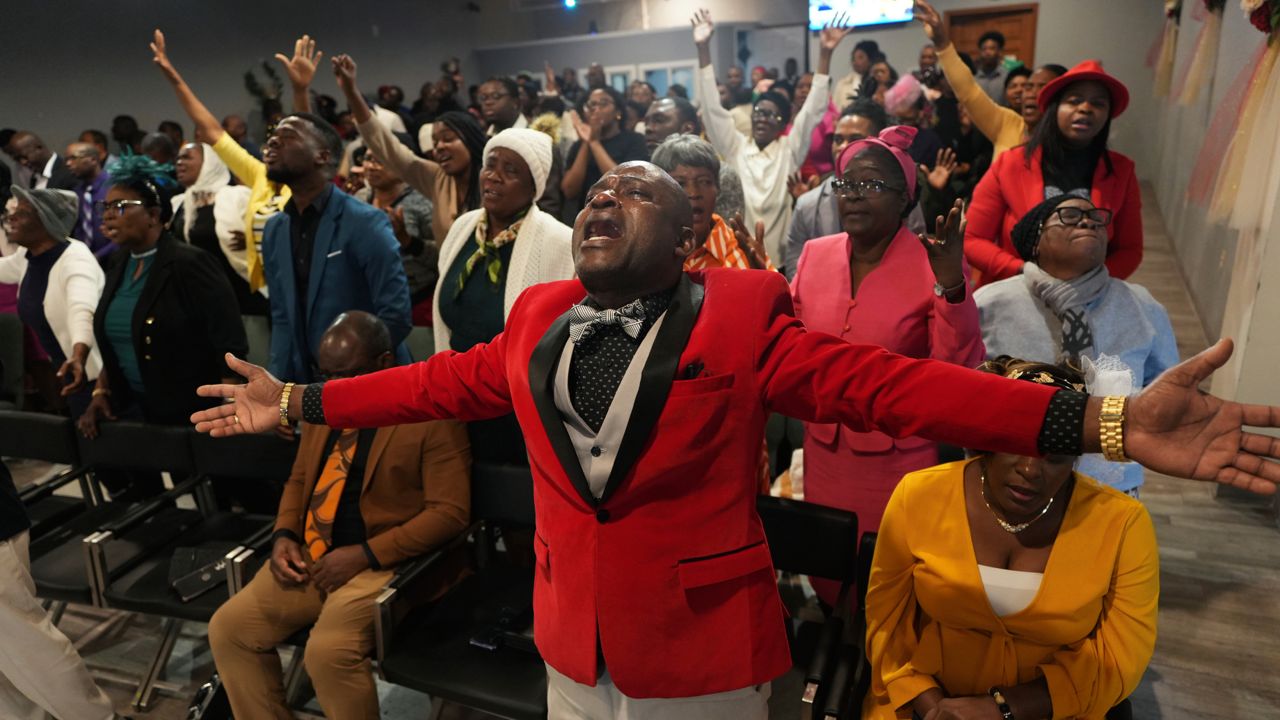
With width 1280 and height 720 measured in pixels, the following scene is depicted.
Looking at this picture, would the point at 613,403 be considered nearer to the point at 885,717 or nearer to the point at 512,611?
the point at 885,717

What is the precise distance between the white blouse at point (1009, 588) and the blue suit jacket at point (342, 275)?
2.15 meters

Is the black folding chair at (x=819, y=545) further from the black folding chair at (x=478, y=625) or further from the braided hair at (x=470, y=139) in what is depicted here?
the braided hair at (x=470, y=139)

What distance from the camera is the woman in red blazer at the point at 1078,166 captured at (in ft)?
9.52

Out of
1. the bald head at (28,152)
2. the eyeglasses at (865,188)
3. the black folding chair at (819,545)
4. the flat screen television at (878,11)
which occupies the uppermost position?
the flat screen television at (878,11)

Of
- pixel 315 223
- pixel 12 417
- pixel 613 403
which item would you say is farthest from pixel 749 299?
pixel 12 417

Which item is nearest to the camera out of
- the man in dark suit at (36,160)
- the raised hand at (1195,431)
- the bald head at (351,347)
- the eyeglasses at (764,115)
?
the raised hand at (1195,431)

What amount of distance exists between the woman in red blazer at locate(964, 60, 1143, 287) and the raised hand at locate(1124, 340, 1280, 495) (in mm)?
1881

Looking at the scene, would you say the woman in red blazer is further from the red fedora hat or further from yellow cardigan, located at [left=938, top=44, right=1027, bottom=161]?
yellow cardigan, located at [left=938, top=44, right=1027, bottom=161]

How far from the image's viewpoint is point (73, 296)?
383cm

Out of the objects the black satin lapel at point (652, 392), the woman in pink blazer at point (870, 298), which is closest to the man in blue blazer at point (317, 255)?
the woman in pink blazer at point (870, 298)

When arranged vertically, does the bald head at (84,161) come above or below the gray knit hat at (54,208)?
above

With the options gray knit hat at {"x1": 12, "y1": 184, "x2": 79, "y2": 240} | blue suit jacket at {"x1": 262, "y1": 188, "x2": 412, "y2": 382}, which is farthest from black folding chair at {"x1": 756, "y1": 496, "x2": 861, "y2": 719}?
gray knit hat at {"x1": 12, "y1": 184, "x2": 79, "y2": 240}

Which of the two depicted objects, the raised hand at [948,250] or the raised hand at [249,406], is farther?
the raised hand at [948,250]

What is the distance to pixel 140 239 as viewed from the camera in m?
3.36
